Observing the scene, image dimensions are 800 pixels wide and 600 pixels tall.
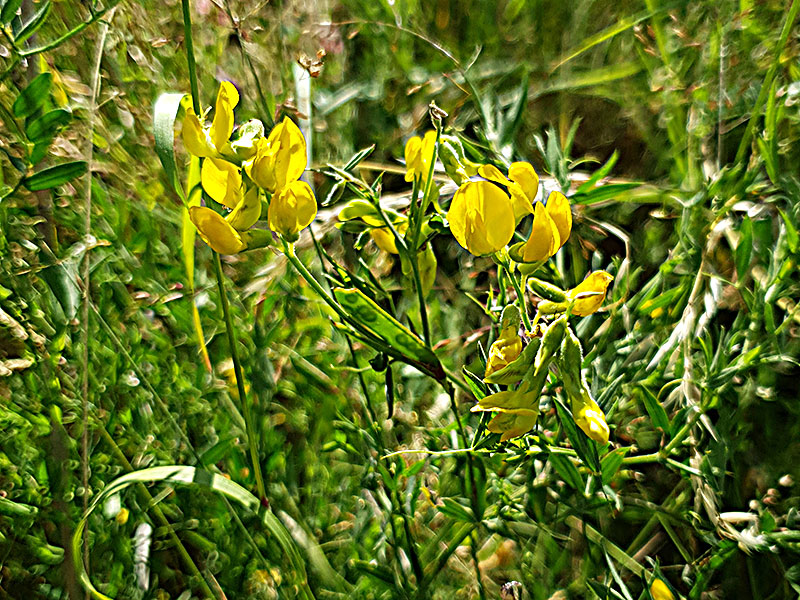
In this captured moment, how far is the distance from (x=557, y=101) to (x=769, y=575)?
2.83ft

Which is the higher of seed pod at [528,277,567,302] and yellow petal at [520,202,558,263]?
yellow petal at [520,202,558,263]

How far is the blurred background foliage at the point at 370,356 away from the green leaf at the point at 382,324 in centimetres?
11

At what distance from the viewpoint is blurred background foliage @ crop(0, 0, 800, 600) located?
0.73 metres

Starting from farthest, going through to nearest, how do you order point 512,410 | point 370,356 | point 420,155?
point 370,356, point 420,155, point 512,410

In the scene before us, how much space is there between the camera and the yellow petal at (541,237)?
0.50 m

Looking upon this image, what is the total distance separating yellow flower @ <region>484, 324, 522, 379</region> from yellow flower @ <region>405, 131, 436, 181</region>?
6.5 inches

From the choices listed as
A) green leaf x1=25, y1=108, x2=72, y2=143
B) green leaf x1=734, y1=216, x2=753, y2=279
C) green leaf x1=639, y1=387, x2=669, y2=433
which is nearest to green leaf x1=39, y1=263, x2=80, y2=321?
green leaf x1=25, y1=108, x2=72, y2=143

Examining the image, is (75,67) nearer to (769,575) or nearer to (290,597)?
(290,597)

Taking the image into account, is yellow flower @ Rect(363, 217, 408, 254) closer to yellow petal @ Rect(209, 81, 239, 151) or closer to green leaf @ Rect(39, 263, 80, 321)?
yellow petal @ Rect(209, 81, 239, 151)

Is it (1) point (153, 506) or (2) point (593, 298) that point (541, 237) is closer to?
(2) point (593, 298)

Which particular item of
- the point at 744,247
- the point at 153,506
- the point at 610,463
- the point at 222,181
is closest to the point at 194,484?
the point at 153,506

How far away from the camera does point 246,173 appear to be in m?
0.56

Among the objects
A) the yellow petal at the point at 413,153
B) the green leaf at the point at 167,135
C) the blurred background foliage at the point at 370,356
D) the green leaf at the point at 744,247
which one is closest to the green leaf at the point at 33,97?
the blurred background foliage at the point at 370,356

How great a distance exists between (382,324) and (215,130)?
0.20 metres
